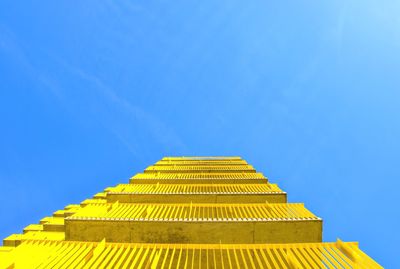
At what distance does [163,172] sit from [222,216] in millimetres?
12545

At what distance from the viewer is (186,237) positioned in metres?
8.73

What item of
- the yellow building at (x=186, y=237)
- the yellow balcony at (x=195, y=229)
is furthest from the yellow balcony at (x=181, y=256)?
the yellow balcony at (x=195, y=229)

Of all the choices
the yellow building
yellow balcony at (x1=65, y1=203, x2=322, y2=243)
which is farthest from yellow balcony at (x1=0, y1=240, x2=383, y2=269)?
yellow balcony at (x1=65, y1=203, x2=322, y2=243)

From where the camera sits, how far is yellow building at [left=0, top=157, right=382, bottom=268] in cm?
619

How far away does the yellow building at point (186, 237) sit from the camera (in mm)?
6188

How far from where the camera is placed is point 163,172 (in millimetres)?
22312

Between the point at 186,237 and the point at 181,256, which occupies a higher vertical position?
the point at 186,237

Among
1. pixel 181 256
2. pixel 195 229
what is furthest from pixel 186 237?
pixel 181 256

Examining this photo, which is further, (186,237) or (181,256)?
(186,237)

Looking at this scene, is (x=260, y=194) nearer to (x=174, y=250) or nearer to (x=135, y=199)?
(x=135, y=199)

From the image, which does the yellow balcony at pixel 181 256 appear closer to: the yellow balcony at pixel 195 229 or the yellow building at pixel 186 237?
the yellow building at pixel 186 237

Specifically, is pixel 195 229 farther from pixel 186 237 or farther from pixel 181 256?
pixel 181 256

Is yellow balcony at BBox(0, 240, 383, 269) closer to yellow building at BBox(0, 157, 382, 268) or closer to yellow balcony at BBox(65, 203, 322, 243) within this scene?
yellow building at BBox(0, 157, 382, 268)

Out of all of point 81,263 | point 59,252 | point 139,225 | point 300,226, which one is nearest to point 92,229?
point 139,225
